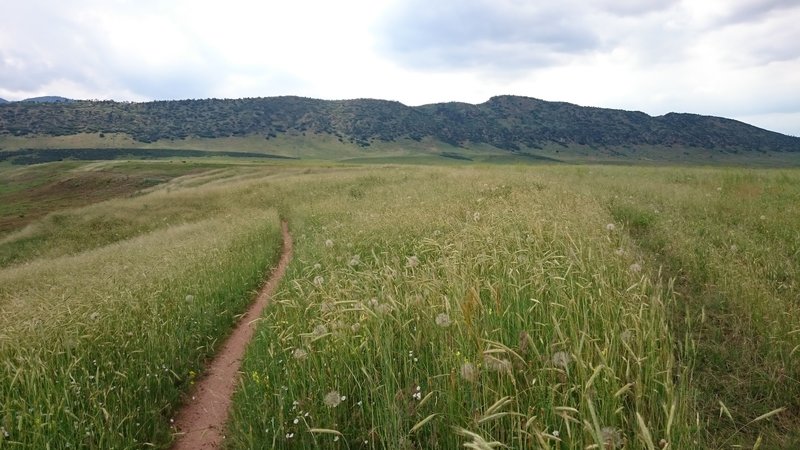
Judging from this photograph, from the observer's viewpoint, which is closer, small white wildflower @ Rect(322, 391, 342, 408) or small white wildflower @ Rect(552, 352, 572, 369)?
small white wildflower @ Rect(552, 352, 572, 369)

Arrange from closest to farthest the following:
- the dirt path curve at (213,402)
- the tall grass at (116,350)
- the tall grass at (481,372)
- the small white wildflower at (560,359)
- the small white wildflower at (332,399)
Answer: the tall grass at (481,372)
the small white wildflower at (560,359)
the small white wildflower at (332,399)
the tall grass at (116,350)
the dirt path curve at (213,402)

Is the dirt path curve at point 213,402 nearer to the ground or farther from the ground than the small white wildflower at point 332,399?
nearer to the ground

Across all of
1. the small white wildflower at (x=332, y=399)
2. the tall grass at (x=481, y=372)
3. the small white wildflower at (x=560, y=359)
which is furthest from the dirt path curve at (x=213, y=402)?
the small white wildflower at (x=560, y=359)

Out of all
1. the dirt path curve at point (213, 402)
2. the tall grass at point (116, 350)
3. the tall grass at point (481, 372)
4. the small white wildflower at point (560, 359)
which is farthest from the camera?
the dirt path curve at point (213, 402)

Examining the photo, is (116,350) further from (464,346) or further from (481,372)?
(481,372)

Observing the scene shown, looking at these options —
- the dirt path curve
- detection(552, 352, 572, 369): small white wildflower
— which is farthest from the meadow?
the dirt path curve

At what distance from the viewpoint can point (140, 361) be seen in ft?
18.1

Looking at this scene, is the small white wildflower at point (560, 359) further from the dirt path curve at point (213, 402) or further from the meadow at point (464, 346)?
the dirt path curve at point (213, 402)

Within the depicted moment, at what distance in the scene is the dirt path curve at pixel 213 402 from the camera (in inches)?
186

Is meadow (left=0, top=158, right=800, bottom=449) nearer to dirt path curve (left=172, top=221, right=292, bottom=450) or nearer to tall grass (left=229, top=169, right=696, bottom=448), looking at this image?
tall grass (left=229, top=169, right=696, bottom=448)

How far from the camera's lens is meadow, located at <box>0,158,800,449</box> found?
2.99 m

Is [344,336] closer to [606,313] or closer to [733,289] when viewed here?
[606,313]

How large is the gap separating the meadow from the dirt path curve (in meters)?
0.18

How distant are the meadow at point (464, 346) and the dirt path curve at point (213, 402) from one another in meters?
0.18
